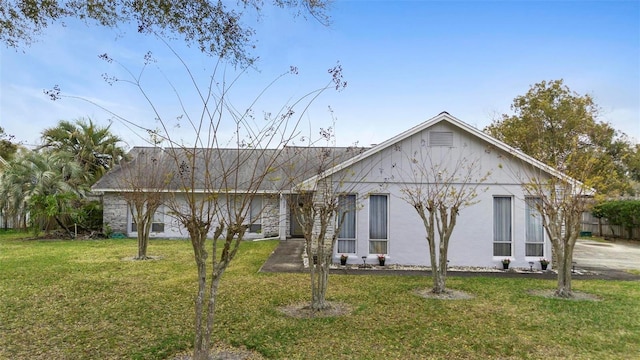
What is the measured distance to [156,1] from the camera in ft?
17.5

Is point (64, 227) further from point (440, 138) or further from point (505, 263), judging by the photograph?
point (505, 263)

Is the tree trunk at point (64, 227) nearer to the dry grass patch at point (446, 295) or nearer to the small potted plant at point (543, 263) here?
the dry grass patch at point (446, 295)

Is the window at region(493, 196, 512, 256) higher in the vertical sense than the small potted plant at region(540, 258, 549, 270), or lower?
higher

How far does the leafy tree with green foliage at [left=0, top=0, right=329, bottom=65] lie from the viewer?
16.0ft

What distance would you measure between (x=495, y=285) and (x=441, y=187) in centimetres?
363

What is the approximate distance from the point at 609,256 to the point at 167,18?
17.4 meters

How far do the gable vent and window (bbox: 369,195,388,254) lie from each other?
89.2 inches

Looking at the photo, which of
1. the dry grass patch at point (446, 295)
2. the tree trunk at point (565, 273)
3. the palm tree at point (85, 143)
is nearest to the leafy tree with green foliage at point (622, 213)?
the tree trunk at point (565, 273)

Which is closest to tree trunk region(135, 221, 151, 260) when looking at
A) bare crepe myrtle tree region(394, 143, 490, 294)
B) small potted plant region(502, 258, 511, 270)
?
bare crepe myrtle tree region(394, 143, 490, 294)

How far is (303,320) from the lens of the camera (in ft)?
22.9

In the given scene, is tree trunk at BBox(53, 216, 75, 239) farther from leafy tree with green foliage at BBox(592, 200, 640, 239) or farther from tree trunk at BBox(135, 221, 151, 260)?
leafy tree with green foliage at BBox(592, 200, 640, 239)

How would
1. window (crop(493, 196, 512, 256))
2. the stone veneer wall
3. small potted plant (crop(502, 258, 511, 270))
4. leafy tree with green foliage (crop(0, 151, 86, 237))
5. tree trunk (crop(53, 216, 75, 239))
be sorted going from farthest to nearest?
the stone veneer wall
tree trunk (crop(53, 216, 75, 239))
leafy tree with green foliage (crop(0, 151, 86, 237))
window (crop(493, 196, 512, 256))
small potted plant (crop(502, 258, 511, 270))

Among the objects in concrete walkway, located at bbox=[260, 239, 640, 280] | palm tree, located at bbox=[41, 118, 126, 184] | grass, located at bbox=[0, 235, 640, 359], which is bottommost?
grass, located at bbox=[0, 235, 640, 359]

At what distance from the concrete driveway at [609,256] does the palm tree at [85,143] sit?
22.5m
